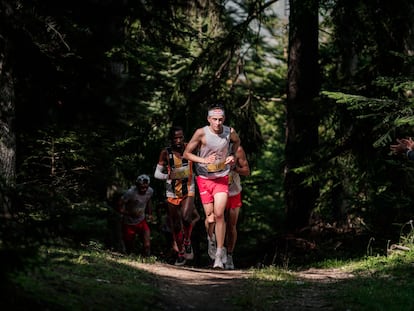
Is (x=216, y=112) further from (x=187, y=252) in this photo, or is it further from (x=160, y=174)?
(x=187, y=252)

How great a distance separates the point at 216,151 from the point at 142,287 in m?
4.07

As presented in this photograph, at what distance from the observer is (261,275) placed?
31.4 feet

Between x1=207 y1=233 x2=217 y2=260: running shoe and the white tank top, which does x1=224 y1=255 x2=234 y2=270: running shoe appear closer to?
x1=207 y1=233 x2=217 y2=260: running shoe

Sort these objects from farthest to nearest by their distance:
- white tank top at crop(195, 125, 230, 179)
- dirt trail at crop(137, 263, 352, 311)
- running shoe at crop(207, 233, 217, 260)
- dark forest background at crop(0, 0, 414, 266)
A: running shoe at crop(207, 233, 217, 260) < white tank top at crop(195, 125, 230, 179) < dirt trail at crop(137, 263, 352, 311) < dark forest background at crop(0, 0, 414, 266)

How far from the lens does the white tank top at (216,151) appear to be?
36.6 feet

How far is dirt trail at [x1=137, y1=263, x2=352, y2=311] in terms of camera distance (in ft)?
24.0

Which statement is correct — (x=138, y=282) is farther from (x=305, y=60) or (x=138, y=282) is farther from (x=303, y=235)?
(x=305, y=60)

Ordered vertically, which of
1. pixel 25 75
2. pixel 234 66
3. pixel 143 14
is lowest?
pixel 25 75

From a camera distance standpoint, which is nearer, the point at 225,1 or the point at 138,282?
the point at 138,282

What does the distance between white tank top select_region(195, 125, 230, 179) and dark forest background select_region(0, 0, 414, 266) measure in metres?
1.10

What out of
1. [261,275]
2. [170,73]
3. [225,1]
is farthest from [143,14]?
[170,73]

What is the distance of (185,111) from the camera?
16.6 meters

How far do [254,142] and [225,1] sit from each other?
12.0 feet

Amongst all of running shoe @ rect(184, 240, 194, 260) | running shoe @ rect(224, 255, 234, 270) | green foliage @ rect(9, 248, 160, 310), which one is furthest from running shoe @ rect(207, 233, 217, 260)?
green foliage @ rect(9, 248, 160, 310)
